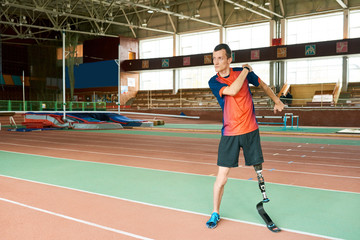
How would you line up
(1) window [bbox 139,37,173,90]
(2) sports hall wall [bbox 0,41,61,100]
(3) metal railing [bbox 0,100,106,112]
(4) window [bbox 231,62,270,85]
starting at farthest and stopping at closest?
(2) sports hall wall [bbox 0,41,61,100]
(1) window [bbox 139,37,173,90]
(4) window [bbox 231,62,270,85]
(3) metal railing [bbox 0,100,106,112]

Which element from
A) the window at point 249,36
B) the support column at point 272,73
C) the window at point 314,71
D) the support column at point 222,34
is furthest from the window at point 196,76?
the window at point 314,71

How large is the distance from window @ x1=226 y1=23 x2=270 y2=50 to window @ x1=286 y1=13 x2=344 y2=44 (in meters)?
1.83

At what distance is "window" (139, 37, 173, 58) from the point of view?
3253 centimetres

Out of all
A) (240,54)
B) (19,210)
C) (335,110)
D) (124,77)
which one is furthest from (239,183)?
(124,77)

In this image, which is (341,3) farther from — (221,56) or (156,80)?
(221,56)

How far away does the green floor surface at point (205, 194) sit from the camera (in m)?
3.16

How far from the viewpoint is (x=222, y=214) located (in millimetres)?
3352

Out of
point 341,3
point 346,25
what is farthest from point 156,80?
point 341,3

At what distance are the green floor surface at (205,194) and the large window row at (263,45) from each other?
21.0 metres

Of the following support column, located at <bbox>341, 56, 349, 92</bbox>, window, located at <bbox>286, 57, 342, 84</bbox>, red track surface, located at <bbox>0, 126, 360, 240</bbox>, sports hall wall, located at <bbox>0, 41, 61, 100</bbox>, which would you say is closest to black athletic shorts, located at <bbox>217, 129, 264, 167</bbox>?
red track surface, located at <bbox>0, 126, 360, 240</bbox>

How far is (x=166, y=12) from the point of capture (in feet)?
81.1

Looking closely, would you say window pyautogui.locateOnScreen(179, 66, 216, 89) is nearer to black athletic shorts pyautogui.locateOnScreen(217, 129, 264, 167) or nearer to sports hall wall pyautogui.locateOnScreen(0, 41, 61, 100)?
sports hall wall pyautogui.locateOnScreen(0, 41, 61, 100)

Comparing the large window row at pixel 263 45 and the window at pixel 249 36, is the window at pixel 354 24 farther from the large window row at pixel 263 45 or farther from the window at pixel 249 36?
the window at pixel 249 36

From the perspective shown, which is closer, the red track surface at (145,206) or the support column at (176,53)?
the red track surface at (145,206)
